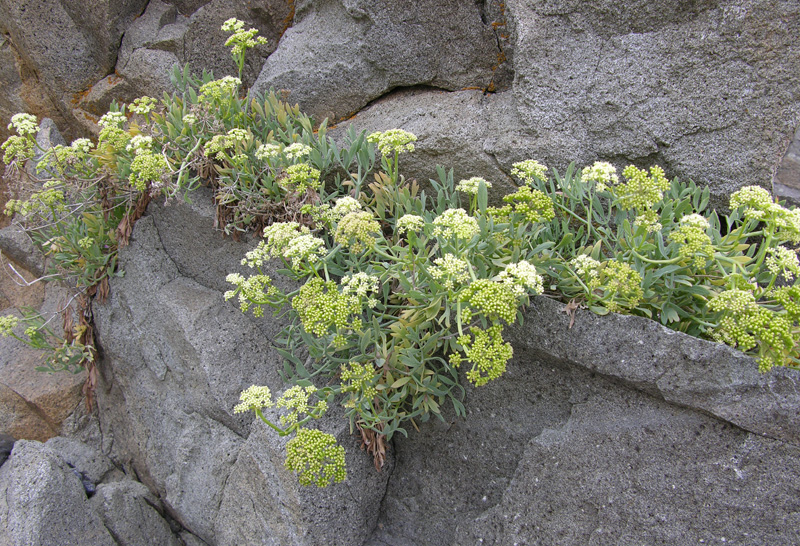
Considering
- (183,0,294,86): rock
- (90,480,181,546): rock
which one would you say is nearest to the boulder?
(90,480,181,546): rock

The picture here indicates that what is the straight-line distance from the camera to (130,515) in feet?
11.9

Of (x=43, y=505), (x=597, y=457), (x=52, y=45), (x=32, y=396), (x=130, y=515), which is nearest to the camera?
(x=597, y=457)

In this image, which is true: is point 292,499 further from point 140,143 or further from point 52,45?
point 52,45

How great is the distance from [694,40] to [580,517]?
2.81 m

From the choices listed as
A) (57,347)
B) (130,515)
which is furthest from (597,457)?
(57,347)

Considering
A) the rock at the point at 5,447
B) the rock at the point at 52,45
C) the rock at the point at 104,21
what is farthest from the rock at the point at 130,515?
the rock at the point at 104,21

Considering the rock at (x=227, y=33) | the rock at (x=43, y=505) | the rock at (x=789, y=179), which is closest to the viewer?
the rock at (x=43, y=505)

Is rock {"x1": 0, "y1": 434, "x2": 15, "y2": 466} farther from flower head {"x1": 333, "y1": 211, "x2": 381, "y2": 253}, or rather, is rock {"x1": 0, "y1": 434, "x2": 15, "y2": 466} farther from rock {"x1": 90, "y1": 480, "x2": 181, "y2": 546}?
flower head {"x1": 333, "y1": 211, "x2": 381, "y2": 253}

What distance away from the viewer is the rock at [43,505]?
3.15 m

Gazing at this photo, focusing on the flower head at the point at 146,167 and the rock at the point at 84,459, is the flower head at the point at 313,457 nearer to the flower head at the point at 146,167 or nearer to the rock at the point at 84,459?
the flower head at the point at 146,167

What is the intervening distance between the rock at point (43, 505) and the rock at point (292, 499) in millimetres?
903

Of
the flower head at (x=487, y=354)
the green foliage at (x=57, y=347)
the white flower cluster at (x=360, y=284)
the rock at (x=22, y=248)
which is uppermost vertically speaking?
the white flower cluster at (x=360, y=284)

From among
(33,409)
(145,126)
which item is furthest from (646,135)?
(33,409)

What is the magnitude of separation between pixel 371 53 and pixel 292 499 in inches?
126
